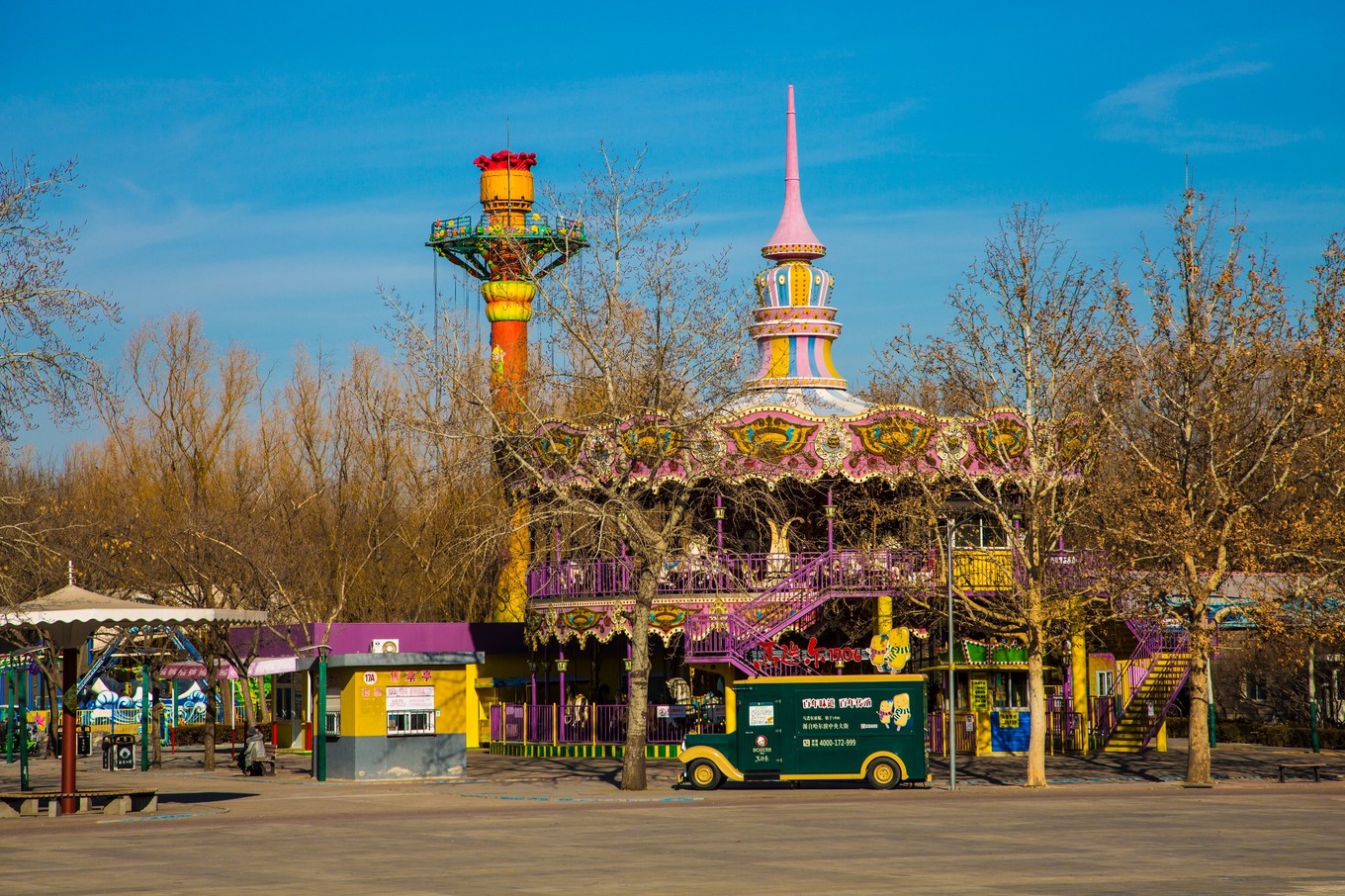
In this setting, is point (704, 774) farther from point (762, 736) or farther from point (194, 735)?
point (194, 735)

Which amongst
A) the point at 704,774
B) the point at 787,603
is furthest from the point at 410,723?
the point at 787,603

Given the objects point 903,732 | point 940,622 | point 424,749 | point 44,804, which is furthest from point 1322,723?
point 44,804

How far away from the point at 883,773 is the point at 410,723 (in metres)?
9.98

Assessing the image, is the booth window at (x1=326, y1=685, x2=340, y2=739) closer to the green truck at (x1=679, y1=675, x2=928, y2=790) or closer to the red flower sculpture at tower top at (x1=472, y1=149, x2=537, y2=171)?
the green truck at (x1=679, y1=675, x2=928, y2=790)

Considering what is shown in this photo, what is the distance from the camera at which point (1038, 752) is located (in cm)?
3131

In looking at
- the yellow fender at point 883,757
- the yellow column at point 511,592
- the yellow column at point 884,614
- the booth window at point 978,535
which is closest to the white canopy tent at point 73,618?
the yellow fender at point 883,757

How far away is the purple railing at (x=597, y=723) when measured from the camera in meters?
38.9

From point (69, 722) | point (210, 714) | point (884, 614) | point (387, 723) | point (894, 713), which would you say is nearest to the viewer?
point (69, 722)

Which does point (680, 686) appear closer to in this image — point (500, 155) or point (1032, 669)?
point (1032, 669)

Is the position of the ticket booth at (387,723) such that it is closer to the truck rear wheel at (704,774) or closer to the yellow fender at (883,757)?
the truck rear wheel at (704,774)

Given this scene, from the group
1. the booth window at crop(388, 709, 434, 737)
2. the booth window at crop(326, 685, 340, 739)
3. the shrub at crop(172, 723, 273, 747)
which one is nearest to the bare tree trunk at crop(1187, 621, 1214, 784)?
the booth window at crop(388, 709, 434, 737)

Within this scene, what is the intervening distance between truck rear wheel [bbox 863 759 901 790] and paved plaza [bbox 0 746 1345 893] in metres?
0.64

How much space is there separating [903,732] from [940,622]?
762cm

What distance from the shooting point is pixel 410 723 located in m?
34.3
